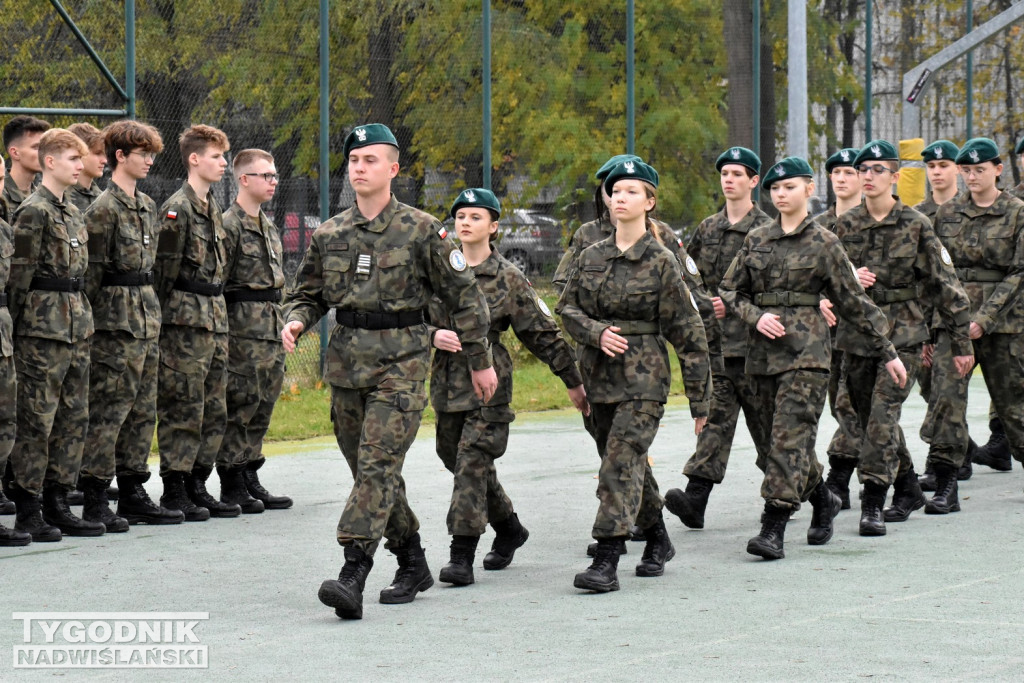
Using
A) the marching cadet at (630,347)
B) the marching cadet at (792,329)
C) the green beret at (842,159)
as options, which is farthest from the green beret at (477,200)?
the green beret at (842,159)

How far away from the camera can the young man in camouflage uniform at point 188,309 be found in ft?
31.0

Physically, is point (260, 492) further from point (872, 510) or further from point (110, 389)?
point (872, 510)

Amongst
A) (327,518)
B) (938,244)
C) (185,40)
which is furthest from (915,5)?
(327,518)

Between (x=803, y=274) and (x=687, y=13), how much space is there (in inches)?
420

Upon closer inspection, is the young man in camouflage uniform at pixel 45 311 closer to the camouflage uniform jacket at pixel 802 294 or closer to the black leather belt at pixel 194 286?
the black leather belt at pixel 194 286

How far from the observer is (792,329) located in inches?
329

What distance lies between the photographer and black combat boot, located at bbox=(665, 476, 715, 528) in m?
9.10

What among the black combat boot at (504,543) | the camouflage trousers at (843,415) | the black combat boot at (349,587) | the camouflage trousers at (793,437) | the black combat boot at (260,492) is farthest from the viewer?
the black combat boot at (260,492)

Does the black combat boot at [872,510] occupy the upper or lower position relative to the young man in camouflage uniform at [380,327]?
lower

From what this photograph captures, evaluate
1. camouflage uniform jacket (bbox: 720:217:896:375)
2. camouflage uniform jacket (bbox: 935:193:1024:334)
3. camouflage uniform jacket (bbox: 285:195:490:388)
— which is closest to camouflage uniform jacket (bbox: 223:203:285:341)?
camouflage uniform jacket (bbox: 285:195:490:388)

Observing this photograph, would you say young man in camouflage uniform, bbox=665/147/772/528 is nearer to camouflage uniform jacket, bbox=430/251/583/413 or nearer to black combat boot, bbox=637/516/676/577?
black combat boot, bbox=637/516/676/577

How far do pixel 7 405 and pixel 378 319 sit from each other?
245 centimetres

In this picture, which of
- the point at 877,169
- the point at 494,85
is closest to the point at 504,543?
the point at 877,169

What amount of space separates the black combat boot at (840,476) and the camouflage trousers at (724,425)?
0.60m
